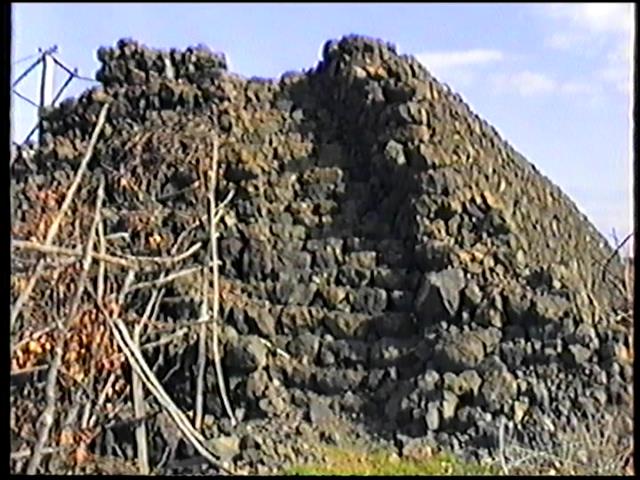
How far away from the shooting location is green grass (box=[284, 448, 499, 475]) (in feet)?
10.1

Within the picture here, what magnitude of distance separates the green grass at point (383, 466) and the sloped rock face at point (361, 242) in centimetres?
18

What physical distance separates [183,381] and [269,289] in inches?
27.5

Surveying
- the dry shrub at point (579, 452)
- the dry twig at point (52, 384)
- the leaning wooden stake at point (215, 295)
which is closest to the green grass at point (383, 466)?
the dry shrub at point (579, 452)

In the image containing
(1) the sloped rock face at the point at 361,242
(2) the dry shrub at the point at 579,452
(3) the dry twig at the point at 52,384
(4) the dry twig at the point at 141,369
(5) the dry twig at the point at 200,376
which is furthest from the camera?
(1) the sloped rock face at the point at 361,242

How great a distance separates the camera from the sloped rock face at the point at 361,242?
3820 mm

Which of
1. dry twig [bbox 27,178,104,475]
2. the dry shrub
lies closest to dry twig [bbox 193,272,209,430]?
the dry shrub

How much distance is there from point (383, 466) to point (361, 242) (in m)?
1.59

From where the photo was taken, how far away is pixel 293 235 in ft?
15.4

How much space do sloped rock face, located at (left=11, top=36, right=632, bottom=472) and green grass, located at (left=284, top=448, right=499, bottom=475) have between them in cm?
18

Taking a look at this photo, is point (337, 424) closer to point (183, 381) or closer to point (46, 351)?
point (183, 381)

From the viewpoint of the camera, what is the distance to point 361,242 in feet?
15.3

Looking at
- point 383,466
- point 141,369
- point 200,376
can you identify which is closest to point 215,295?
point 200,376

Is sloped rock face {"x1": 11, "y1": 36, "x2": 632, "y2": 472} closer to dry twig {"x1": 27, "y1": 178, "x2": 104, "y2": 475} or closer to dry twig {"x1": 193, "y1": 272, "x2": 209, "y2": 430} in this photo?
dry twig {"x1": 193, "y1": 272, "x2": 209, "y2": 430}

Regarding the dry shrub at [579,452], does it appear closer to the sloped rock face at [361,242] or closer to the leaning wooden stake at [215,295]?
the sloped rock face at [361,242]
